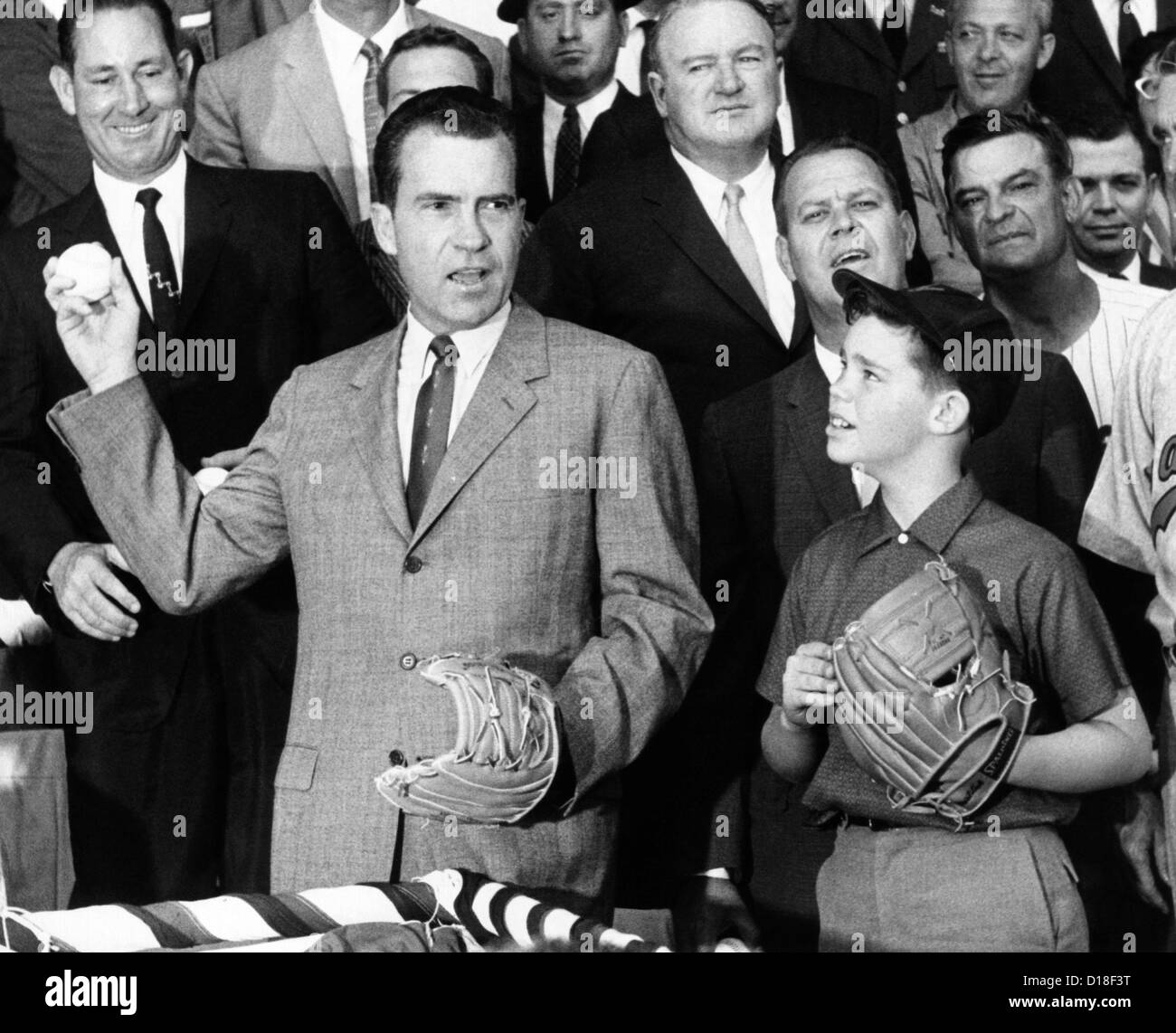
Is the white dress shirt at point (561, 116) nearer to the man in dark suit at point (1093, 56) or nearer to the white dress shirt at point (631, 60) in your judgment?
the white dress shirt at point (631, 60)

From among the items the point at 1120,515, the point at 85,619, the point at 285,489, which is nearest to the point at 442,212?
the point at 285,489

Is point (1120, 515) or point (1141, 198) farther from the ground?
point (1141, 198)

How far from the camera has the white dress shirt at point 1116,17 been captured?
4.33 meters

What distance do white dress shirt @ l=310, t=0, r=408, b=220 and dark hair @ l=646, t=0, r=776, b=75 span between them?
43 centimetres

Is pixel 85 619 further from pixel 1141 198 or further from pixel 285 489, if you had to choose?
pixel 1141 198

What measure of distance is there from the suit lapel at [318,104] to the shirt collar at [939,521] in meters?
1.09

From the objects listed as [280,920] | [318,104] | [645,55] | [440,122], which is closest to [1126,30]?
[645,55]

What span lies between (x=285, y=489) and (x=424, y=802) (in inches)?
22.6

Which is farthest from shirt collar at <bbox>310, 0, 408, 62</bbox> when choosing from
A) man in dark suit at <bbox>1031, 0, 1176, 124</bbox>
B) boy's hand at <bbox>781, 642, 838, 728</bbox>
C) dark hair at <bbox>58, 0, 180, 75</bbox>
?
boy's hand at <bbox>781, 642, 838, 728</bbox>

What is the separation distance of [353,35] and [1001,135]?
44.4 inches

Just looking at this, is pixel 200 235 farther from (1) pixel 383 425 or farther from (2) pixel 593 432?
(2) pixel 593 432

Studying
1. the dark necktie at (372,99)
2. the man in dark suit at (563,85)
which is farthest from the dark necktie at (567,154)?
the dark necktie at (372,99)

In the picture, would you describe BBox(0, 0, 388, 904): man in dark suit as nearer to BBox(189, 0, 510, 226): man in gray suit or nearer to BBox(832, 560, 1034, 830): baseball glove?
BBox(189, 0, 510, 226): man in gray suit
